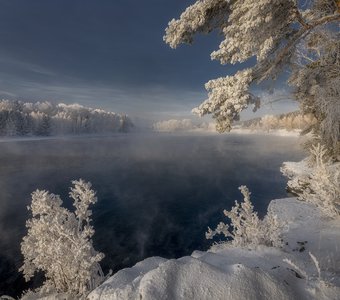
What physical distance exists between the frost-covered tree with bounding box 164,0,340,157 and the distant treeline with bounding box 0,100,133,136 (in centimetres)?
9839

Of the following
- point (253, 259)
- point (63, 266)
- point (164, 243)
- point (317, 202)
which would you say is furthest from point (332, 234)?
point (164, 243)

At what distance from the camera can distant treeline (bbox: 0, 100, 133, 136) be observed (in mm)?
93188

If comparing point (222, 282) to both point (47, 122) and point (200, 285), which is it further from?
point (47, 122)

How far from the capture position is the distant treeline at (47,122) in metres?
93.2

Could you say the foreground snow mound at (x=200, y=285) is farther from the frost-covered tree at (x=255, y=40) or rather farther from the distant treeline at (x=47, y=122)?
the distant treeline at (x=47, y=122)

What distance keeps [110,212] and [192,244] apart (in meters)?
7.98

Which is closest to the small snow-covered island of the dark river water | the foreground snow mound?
the foreground snow mound

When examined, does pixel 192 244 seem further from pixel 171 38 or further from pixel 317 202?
pixel 171 38

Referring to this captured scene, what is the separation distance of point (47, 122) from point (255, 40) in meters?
119

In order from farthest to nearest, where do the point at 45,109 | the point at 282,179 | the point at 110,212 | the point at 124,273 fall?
the point at 45,109, the point at 282,179, the point at 110,212, the point at 124,273

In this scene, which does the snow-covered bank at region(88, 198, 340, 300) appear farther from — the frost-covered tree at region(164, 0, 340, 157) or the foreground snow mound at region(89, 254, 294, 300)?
the frost-covered tree at region(164, 0, 340, 157)

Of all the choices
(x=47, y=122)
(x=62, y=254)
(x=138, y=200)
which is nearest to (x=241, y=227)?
(x=62, y=254)

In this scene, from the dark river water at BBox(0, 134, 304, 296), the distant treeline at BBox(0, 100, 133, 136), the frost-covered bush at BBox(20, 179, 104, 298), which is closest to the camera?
the frost-covered bush at BBox(20, 179, 104, 298)

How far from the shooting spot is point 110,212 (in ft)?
66.0
